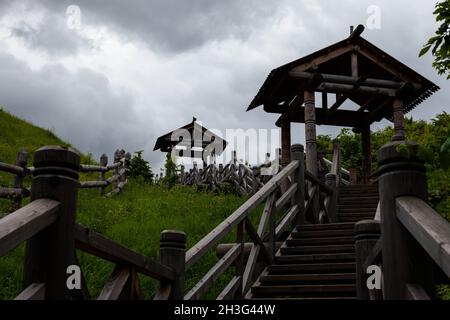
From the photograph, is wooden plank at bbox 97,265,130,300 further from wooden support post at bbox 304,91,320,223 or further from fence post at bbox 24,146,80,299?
wooden support post at bbox 304,91,320,223

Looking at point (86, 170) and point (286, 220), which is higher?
point (86, 170)

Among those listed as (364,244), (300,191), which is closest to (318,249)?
(300,191)

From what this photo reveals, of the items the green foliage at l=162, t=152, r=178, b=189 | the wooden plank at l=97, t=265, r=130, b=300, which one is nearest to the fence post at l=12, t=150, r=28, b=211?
the wooden plank at l=97, t=265, r=130, b=300

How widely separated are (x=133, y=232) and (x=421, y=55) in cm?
764

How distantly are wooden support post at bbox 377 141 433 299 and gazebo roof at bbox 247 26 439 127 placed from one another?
1034 centimetres

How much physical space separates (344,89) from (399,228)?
1098cm

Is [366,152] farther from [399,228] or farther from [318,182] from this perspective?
[399,228]

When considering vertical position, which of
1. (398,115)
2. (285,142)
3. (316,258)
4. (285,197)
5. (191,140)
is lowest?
(316,258)

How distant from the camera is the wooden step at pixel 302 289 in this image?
593 cm

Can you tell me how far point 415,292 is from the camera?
94.7 inches

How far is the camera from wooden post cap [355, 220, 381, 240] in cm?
374

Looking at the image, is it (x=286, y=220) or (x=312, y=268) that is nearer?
(x=312, y=268)

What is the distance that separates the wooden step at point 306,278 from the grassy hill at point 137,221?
4.15 feet

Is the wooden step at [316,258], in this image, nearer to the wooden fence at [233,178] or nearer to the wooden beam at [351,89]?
the wooden beam at [351,89]
